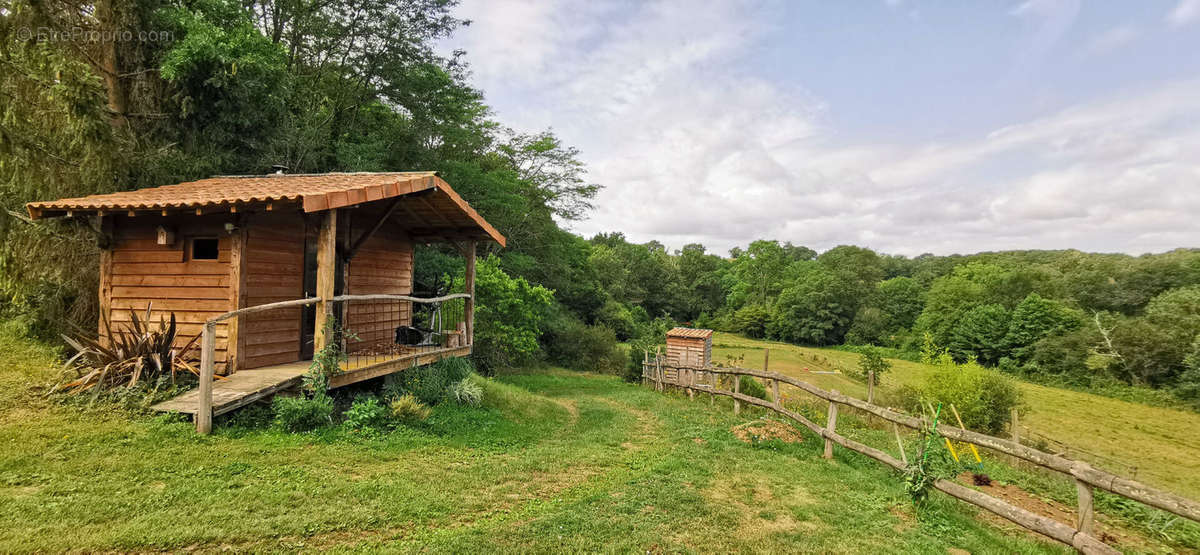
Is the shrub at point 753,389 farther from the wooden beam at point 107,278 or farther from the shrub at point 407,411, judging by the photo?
the wooden beam at point 107,278

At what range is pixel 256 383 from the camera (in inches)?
258

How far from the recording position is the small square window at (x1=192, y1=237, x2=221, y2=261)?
299 inches

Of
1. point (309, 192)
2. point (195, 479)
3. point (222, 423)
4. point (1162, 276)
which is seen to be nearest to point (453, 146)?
point (309, 192)

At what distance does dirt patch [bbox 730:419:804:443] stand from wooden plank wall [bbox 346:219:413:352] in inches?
292

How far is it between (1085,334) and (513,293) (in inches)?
1548

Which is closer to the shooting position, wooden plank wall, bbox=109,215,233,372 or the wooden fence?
the wooden fence

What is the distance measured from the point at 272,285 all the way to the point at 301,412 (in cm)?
277

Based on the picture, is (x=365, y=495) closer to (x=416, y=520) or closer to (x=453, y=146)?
(x=416, y=520)

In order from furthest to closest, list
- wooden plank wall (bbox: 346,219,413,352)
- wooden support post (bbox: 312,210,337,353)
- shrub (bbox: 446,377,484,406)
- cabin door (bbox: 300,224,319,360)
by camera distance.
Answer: wooden plank wall (bbox: 346,219,413,352) → shrub (bbox: 446,377,484,406) → cabin door (bbox: 300,224,319,360) → wooden support post (bbox: 312,210,337,353)

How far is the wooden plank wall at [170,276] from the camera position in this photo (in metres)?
7.41

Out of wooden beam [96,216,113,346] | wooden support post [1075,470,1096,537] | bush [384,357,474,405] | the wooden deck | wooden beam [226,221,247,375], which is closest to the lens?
wooden support post [1075,470,1096,537]

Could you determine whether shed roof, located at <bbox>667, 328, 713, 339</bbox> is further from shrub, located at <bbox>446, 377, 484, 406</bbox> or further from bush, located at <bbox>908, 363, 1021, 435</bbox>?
shrub, located at <bbox>446, 377, 484, 406</bbox>

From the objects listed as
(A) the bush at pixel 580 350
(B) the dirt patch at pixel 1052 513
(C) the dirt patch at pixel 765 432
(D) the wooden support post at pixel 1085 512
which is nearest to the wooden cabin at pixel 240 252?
(C) the dirt patch at pixel 765 432

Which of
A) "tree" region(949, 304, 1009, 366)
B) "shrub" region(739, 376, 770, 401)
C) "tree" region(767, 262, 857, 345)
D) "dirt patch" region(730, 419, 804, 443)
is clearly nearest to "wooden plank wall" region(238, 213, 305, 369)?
"dirt patch" region(730, 419, 804, 443)
